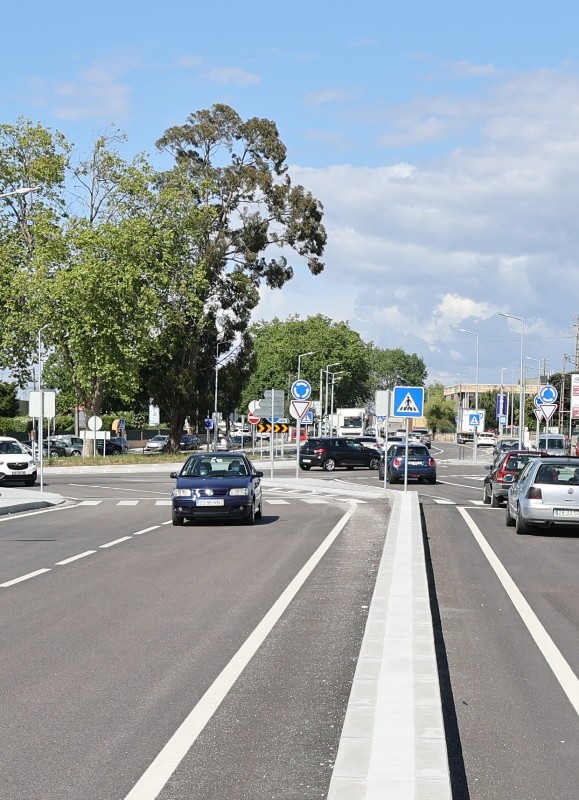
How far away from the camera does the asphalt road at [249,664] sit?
6020 mm

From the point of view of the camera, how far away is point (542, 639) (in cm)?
1027

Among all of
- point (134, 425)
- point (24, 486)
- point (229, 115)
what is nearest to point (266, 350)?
point (134, 425)

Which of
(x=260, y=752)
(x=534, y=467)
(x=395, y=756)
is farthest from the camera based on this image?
(x=534, y=467)

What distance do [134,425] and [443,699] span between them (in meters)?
120

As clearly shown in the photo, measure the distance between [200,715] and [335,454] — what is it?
186 feet

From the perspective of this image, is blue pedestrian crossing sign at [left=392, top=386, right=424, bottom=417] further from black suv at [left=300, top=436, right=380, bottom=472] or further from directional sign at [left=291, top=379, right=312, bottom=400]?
black suv at [left=300, top=436, right=380, bottom=472]

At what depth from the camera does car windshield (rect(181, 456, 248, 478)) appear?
2467 centimetres

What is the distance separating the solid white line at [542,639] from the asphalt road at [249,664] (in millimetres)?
30

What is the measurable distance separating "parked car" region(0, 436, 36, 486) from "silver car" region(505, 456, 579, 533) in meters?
25.1

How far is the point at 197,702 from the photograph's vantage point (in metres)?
7.58

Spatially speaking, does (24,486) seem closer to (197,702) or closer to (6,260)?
(6,260)

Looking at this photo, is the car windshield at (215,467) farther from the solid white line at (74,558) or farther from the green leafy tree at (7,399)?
the green leafy tree at (7,399)

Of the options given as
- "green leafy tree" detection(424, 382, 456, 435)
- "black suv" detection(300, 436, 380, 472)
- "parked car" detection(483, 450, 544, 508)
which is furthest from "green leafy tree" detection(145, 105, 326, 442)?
"green leafy tree" detection(424, 382, 456, 435)

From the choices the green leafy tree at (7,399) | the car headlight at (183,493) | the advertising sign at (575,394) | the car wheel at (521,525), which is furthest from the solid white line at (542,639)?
the green leafy tree at (7,399)
